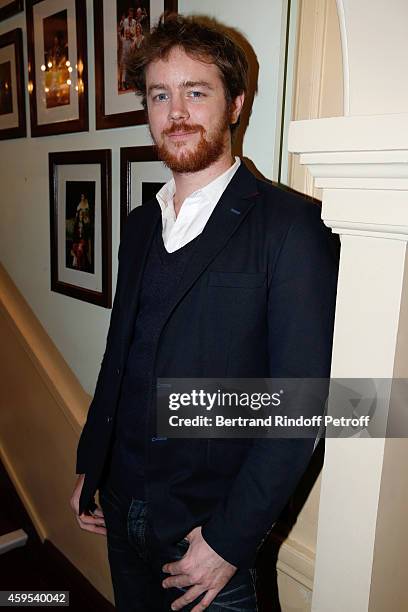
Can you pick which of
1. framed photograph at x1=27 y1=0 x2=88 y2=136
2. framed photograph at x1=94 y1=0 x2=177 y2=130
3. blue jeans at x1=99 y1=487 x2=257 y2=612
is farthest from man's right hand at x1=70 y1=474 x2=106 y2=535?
framed photograph at x1=27 y1=0 x2=88 y2=136

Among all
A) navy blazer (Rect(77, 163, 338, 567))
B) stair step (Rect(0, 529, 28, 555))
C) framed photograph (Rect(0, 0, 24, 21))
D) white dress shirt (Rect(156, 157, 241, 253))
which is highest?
framed photograph (Rect(0, 0, 24, 21))

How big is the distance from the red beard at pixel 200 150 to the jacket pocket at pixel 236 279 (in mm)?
292

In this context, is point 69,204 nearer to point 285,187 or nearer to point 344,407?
point 285,187

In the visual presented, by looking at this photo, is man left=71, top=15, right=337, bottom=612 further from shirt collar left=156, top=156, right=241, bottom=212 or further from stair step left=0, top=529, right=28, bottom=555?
stair step left=0, top=529, right=28, bottom=555

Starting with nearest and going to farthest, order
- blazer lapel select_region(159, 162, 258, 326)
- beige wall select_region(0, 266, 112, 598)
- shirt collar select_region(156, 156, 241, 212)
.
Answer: blazer lapel select_region(159, 162, 258, 326), shirt collar select_region(156, 156, 241, 212), beige wall select_region(0, 266, 112, 598)

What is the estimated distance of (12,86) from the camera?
2402 mm

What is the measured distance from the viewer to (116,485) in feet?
4.41

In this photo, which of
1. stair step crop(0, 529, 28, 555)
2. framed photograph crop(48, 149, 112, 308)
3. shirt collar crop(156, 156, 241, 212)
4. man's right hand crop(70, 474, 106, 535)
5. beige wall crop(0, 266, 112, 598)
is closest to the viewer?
shirt collar crop(156, 156, 241, 212)

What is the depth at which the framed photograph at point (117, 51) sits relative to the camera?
1.64 m

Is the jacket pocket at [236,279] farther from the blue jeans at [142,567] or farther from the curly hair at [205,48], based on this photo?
the blue jeans at [142,567]

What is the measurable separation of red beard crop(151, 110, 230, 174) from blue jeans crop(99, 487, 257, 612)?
820 millimetres

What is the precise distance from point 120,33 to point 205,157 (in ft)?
2.70

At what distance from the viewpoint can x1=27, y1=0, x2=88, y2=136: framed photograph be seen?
76.6 inches

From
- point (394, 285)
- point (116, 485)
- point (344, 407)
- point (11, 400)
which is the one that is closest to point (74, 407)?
point (11, 400)
